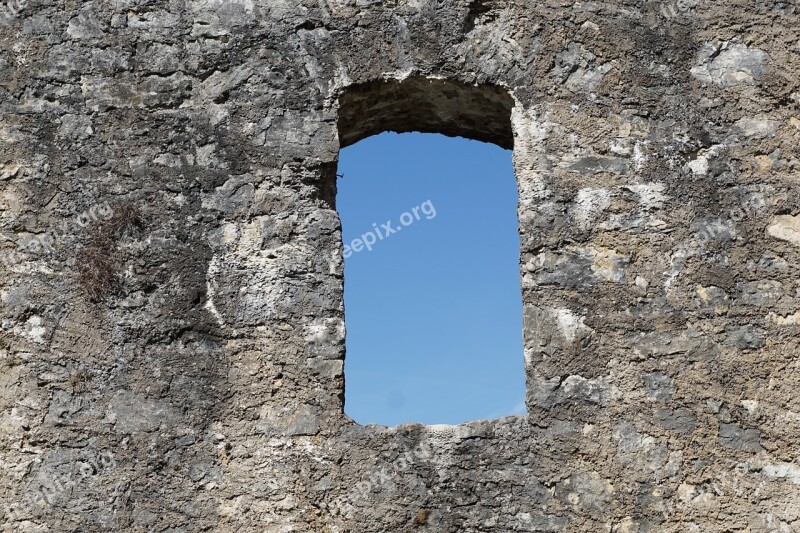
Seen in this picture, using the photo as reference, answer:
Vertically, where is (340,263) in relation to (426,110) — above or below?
below

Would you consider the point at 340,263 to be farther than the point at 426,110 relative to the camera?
No

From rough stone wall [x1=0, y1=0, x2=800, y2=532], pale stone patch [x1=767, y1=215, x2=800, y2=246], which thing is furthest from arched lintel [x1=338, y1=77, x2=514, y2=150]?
pale stone patch [x1=767, y1=215, x2=800, y2=246]

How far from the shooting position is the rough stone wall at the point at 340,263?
443 centimetres

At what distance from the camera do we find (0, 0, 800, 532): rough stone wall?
175 inches

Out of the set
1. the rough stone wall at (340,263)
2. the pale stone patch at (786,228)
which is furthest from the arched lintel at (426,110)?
the pale stone patch at (786,228)

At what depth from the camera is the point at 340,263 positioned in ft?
15.6

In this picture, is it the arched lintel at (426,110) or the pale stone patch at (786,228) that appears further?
the arched lintel at (426,110)

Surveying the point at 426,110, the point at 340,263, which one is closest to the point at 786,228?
the point at 426,110

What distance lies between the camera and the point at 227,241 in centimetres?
478

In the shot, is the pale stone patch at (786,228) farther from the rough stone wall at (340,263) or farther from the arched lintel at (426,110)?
the arched lintel at (426,110)

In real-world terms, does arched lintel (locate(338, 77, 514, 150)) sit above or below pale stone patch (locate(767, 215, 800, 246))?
above

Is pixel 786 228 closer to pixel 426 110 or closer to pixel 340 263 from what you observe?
pixel 426 110

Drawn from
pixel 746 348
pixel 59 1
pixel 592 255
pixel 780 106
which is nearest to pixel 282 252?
pixel 592 255

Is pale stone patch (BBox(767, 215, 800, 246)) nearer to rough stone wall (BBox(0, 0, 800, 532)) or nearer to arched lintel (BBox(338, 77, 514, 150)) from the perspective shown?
rough stone wall (BBox(0, 0, 800, 532))
